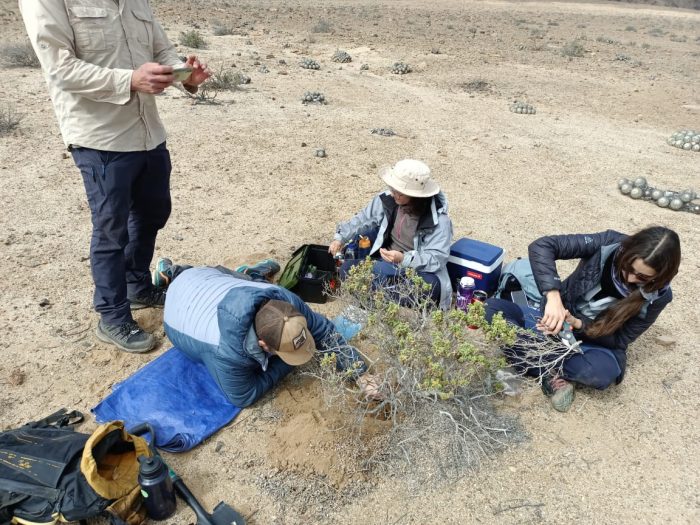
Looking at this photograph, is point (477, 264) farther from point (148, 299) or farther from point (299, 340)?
point (148, 299)

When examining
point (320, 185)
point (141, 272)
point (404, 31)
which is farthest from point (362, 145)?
point (404, 31)

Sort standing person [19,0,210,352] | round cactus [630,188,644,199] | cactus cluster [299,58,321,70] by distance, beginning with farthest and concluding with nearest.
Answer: cactus cluster [299,58,321,70] → round cactus [630,188,644,199] → standing person [19,0,210,352]

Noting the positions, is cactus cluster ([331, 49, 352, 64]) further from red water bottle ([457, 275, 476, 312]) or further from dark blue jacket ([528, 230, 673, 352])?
dark blue jacket ([528, 230, 673, 352])

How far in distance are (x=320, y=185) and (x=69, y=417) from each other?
11.8ft

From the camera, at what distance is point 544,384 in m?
3.02

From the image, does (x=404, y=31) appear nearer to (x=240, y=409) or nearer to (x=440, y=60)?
(x=440, y=60)

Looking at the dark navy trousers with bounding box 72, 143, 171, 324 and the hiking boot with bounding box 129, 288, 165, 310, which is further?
the hiking boot with bounding box 129, 288, 165, 310

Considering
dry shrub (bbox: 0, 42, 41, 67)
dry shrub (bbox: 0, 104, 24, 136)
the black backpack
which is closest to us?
the black backpack

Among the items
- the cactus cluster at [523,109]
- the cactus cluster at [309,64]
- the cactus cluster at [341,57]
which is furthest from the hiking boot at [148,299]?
the cactus cluster at [341,57]

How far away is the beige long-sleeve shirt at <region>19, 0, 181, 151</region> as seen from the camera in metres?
2.44

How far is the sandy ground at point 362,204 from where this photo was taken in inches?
96.3

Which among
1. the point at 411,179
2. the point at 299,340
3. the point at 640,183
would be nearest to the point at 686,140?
the point at 640,183

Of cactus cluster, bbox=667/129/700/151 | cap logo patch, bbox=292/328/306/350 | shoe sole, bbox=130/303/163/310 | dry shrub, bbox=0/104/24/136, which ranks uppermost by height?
cap logo patch, bbox=292/328/306/350

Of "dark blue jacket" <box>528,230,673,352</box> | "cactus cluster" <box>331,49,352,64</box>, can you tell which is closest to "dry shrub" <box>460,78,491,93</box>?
"cactus cluster" <box>331,49,352,64</box>
